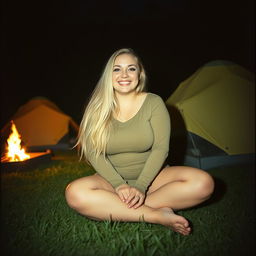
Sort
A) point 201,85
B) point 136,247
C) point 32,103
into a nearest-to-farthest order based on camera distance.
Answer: point 136,247
point 201,85
point 32,103

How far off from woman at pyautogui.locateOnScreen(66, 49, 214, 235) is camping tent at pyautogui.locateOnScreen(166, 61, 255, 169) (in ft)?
5.73

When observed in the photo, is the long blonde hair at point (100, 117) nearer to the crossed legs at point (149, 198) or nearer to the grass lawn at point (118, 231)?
the crossed legs at point (149, 198)

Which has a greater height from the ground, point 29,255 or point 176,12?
point 176,12

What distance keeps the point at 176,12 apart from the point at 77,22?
11.1 feet

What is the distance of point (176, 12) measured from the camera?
31.4 ft

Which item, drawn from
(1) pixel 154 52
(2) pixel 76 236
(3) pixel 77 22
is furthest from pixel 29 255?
(3) pixel 77 22

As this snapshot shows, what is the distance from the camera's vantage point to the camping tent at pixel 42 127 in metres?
5.83

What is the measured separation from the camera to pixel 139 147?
6.89ft

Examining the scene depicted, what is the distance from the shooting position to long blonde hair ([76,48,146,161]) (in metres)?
2.10

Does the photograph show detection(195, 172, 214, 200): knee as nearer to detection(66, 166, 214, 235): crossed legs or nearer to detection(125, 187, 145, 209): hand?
detection(66, 166, 214, 235): crossed legs

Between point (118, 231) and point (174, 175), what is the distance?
569 mm

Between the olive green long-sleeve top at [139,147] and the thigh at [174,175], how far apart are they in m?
0.11

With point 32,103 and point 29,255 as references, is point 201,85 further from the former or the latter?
point 32,103

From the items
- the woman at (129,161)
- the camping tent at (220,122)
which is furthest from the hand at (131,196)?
the camping tent at (220,122)
